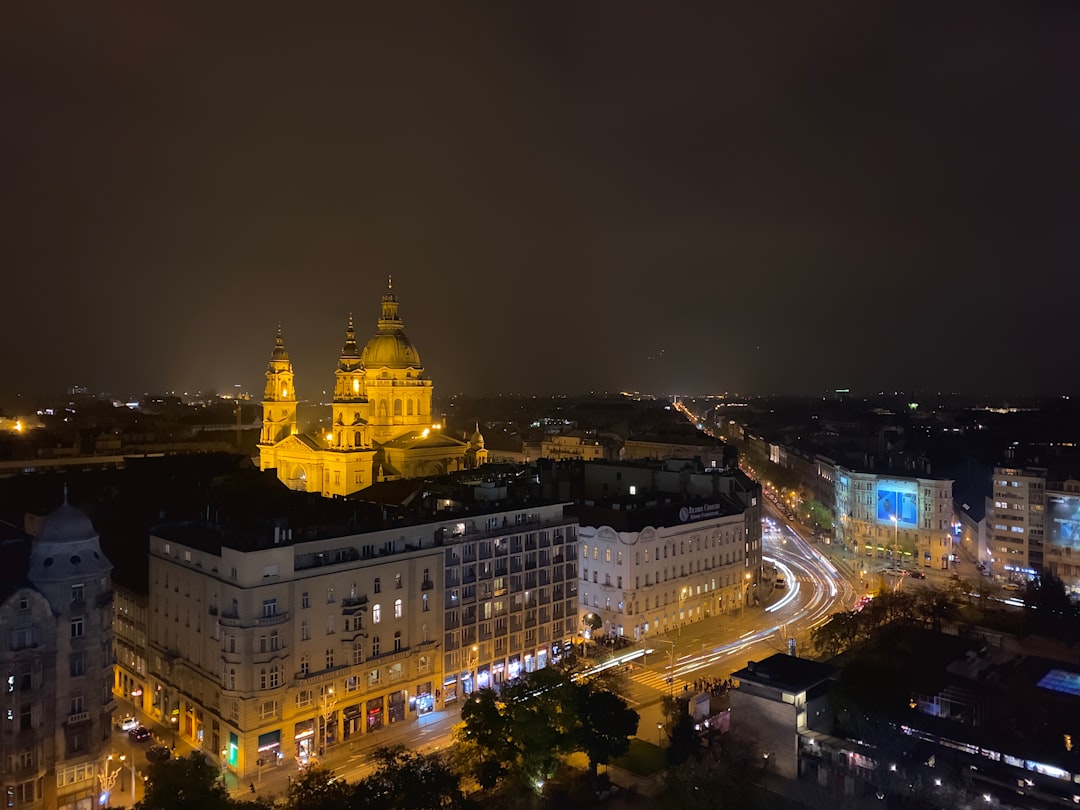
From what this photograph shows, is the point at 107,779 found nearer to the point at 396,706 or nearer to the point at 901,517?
the point at 396,706

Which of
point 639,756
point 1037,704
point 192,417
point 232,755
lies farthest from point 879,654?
point 192,417

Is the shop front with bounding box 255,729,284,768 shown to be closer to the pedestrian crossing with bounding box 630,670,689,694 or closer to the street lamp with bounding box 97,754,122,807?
the street lamp with bounding box 97,754,122,807

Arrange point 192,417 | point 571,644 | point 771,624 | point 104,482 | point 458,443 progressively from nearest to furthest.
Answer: point 571,644 < point 771,624 < point 104,482 < point 458,443 < point 192,417

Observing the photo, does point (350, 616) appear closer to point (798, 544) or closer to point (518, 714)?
point (518, 714)

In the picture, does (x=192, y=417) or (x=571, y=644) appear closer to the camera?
(x=571, y=644)

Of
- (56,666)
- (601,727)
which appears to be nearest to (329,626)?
(56,666)

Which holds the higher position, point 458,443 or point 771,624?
point 458,443
